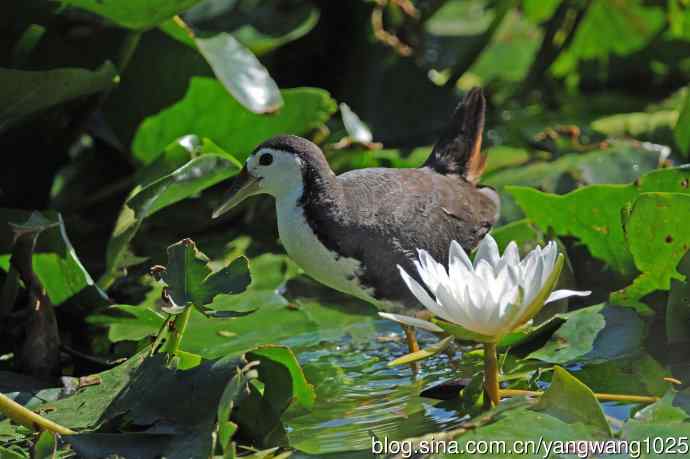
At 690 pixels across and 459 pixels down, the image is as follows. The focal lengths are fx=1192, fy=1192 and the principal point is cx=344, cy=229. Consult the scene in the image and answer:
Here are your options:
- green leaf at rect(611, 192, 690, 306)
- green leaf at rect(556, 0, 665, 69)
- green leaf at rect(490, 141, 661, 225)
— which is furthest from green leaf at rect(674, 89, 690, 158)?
green leaf at rect(556, 0, 665, 69)

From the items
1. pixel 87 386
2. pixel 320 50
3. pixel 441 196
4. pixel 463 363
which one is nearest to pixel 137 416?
pixel 87 386

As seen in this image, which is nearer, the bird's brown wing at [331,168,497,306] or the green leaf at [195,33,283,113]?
the bird's brown wing at [331,168,497,306]

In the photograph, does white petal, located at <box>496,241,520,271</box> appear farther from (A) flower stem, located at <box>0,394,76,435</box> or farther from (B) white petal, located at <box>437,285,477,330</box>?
(A) flower stem, located at <box>0,394,76,435</box>

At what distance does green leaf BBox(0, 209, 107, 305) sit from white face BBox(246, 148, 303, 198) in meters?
0.51

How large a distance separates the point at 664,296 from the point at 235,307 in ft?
3.57

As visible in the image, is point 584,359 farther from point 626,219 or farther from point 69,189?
point 69,189

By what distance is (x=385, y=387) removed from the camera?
2.83 m

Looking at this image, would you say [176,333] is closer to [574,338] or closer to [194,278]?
[194,278]

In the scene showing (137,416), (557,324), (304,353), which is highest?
(557,324)

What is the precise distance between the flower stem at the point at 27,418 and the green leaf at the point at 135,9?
4.18 ft

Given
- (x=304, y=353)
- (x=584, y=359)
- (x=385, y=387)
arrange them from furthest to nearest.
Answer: (x=304, y=353) → (x=385, y=387) → (x=584, y=359)

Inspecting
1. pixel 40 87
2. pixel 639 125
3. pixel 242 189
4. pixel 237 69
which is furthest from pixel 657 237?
pixel 639 125

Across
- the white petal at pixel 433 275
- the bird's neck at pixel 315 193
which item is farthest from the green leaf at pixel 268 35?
the white petal at pixel 433 275

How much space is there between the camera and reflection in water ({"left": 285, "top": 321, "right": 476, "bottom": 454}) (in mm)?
2473
